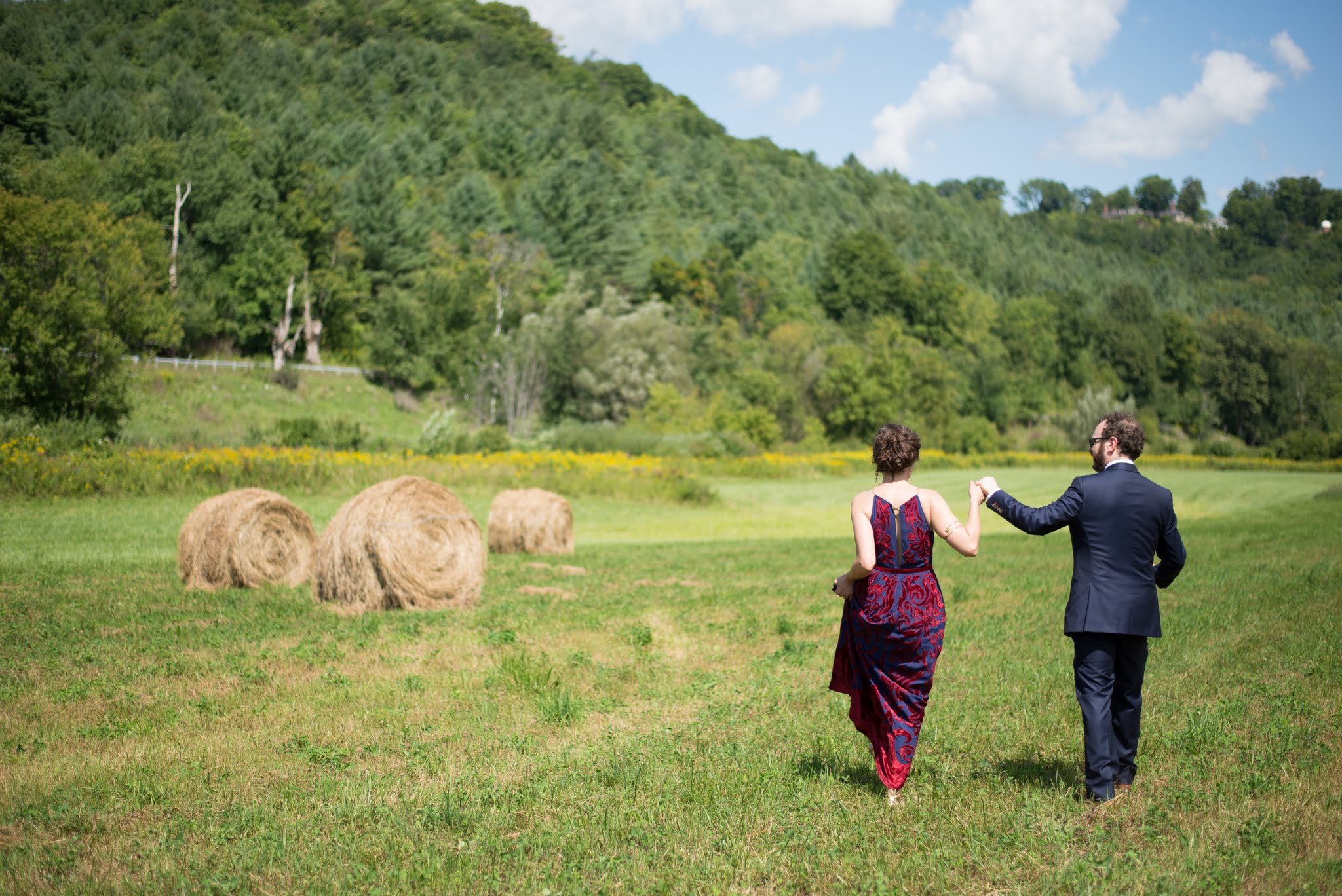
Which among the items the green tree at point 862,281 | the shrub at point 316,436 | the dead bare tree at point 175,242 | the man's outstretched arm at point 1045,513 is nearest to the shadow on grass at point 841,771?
the man's outstretched arm at point 1045,513

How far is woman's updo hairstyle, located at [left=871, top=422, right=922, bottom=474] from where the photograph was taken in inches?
237

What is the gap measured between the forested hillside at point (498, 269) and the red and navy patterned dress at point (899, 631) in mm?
32503

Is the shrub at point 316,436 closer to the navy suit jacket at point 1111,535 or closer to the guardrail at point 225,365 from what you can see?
the guardrail at point 225,365

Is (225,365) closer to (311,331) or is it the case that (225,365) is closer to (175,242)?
(175,242)

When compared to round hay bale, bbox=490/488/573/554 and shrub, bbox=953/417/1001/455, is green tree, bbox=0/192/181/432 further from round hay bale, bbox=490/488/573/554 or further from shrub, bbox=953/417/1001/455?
shrub, bbox=953/417/1001/455

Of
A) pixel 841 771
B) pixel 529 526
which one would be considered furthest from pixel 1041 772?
pixel 529 526

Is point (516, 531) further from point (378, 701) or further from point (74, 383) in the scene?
point (74, 383)

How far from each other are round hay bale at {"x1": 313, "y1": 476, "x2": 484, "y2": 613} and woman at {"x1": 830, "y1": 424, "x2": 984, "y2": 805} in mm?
7912

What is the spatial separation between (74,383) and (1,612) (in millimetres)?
24168

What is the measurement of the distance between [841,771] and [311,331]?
233 feet

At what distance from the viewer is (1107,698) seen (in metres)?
5.89

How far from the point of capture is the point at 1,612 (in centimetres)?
1095

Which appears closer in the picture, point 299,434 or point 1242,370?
point 299,434

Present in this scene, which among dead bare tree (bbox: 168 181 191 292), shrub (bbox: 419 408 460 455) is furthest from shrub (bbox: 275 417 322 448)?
dead bare tree (bbox: 168 181 191 292)
